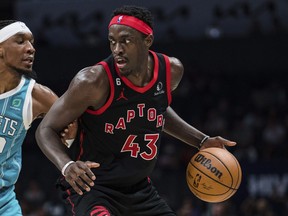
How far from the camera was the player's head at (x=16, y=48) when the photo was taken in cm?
515

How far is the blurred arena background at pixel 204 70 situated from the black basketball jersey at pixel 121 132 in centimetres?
787

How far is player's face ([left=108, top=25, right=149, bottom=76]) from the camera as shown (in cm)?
484

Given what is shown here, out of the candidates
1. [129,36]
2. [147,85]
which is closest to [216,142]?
[147,85]

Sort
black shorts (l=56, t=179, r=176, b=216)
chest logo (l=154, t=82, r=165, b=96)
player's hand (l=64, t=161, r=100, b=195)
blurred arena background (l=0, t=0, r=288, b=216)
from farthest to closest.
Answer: blurred arena background (l=0, t=0, r=288, b=216) → chest logo (l=154, t=82, r=165, b=96) → black shorts (l=56, t=179, r=176, b=216) → player's hand (l=64, t=161, r=100, b=195)

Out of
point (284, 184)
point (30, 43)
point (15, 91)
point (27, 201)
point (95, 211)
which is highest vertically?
point (30, 43)

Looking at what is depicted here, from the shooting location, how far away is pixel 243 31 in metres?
17.2

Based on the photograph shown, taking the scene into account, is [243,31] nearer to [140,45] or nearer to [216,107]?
[216,107]

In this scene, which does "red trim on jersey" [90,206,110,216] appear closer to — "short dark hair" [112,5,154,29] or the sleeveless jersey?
the sleeveless jersey

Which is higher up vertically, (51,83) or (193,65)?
(193,65)

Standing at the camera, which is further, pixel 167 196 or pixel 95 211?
pixel 167 196

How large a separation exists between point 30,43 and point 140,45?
89 cm

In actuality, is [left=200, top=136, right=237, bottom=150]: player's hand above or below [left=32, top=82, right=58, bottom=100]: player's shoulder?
below

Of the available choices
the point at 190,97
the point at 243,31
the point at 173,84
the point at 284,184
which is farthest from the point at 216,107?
the point at 173,84

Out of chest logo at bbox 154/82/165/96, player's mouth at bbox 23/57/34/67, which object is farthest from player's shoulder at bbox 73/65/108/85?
player's mouth at bbox 23/57/34/67
